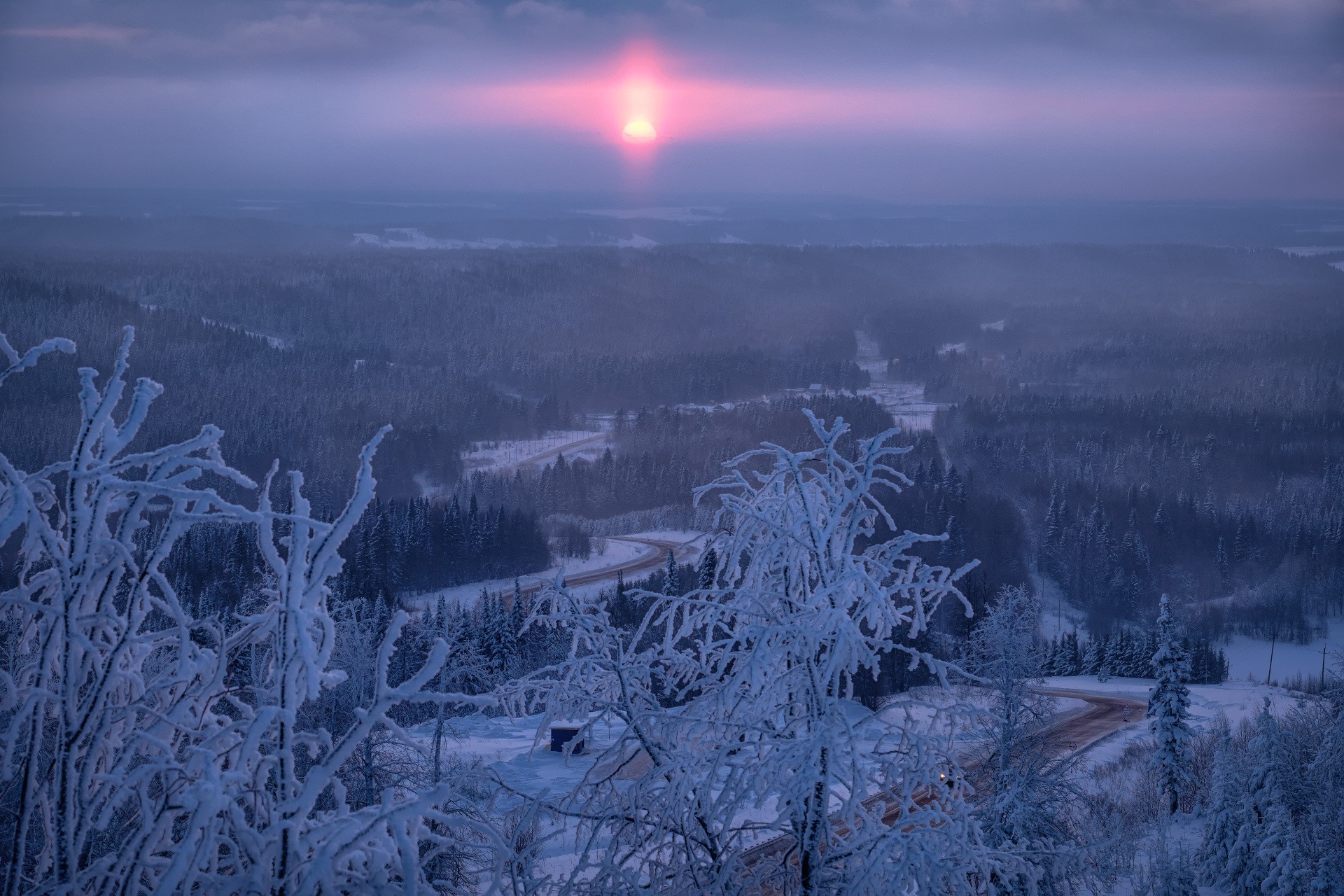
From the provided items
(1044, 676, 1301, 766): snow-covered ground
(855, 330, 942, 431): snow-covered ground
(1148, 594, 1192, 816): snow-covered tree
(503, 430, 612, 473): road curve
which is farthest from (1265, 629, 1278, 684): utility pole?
(503, 430, 612, 473): road curve

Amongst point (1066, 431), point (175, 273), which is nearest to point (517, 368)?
point (175, 273)

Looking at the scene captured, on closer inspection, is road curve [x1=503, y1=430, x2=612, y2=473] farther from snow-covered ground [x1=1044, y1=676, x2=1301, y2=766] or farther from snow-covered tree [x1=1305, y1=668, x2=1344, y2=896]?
snow-covered tree [x1=1305, y1=668, x2=1344, y2=896]

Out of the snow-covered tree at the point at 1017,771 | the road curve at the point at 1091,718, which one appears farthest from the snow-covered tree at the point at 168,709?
the road curve at the point at 1091,718

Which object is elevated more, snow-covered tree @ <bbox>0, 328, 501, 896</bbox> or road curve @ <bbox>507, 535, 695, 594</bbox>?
snow-covered tree @ <bbox>0, 328, 501, 896</bbox>

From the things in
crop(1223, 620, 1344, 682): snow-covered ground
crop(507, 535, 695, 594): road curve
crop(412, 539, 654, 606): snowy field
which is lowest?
crop(1223, 620, 1344, 682): snow-covered ground

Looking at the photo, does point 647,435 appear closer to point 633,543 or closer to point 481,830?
point 633,543

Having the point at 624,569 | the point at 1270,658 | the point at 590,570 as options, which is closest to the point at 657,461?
the point at 590,570
